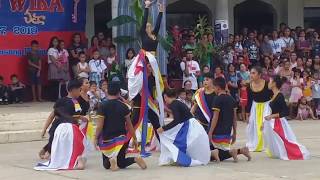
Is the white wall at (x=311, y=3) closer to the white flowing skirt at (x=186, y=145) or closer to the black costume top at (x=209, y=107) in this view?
the black costume top at (x=209, y=107)

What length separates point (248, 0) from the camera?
Result: 25531 mm

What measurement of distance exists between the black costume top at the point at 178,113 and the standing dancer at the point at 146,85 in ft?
3.38

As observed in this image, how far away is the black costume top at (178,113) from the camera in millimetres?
10375

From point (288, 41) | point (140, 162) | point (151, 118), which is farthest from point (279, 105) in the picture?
point (288, 41)

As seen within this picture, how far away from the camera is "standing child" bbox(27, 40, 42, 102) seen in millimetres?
18594

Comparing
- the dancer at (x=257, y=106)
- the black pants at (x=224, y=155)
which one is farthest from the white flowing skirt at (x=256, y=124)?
the black pants at (x=224, y=155)

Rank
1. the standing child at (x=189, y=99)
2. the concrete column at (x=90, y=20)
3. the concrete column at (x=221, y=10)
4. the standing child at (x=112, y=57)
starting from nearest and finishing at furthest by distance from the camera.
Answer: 1. the standing child at (x=189, y=99)
2. the standing child at (x=112, y=57)
3. the concrete column at (x=90, y=20)
4. the concrete column at (x=221, y=10)

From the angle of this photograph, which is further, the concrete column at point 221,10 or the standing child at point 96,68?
the concrete column at point 221,10

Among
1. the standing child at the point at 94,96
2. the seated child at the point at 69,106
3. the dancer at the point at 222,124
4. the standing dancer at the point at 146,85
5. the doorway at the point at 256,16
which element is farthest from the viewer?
the doorway at the point at 256,16

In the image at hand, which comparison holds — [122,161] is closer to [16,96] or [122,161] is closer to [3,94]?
[3,94]

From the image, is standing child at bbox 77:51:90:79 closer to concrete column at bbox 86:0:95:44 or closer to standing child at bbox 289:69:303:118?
concrete column at bbox 86:0:95:44

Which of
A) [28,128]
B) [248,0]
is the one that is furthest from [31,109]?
[248,0]

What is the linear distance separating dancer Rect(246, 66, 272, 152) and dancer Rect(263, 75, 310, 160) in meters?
0.32

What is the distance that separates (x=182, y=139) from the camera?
10.4m
